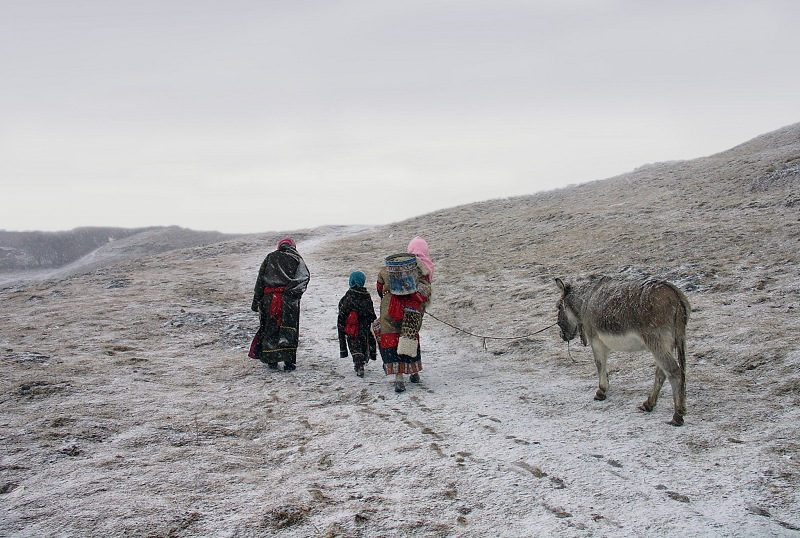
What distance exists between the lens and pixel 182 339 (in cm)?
1034

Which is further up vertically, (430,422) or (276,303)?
(276,303)

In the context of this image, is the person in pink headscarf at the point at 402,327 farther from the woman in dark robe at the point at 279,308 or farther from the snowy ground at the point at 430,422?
the woman in dark robe at the point at 279,308

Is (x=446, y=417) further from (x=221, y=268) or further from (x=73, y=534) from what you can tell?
(x=221, y=268)

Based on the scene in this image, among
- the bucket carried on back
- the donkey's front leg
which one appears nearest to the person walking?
the bucket carried on back

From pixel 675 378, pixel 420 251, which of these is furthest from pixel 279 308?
pixel 675 378

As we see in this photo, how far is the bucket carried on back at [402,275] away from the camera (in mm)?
7508

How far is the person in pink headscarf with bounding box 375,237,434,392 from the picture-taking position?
7.46m

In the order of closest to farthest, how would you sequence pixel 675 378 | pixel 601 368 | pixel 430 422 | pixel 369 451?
pixel 369 451 < pixel 675 378 < pixel 430 422 < pixel 601 368

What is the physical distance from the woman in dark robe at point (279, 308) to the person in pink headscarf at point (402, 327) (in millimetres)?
1693

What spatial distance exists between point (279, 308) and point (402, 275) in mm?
2447

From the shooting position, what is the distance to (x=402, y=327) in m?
7.56

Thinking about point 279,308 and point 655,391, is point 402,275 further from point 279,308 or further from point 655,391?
point 655,391

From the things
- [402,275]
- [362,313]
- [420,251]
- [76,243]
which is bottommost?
[362,313]

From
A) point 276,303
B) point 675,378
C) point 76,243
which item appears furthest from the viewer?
point 76,243
